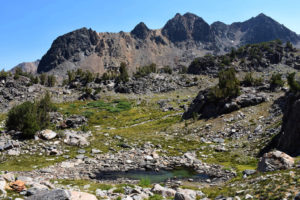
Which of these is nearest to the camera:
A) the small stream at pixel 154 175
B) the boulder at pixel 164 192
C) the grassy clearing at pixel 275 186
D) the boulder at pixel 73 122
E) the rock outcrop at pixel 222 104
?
the grassy clearing at pixel 275 186

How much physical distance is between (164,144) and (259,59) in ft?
519

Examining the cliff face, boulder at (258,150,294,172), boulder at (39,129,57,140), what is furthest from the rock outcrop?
boulder at (39,129,57,140)

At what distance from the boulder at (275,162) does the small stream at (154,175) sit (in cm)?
835

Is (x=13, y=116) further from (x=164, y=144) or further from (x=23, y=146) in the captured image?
(x=164, y=144)

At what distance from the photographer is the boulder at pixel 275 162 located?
18.0 meters

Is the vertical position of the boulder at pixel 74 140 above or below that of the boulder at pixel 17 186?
below

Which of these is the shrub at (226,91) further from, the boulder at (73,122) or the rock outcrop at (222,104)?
the boulder at (73,122)

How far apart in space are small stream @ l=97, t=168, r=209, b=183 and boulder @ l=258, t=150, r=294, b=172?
8.35 m

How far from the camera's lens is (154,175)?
26.8 meters

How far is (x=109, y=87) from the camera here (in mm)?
138625

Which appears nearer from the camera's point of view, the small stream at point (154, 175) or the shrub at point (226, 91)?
the small stream at point (154, 175)

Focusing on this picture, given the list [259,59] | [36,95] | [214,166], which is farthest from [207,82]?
[214,166]

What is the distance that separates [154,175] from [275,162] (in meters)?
14.0

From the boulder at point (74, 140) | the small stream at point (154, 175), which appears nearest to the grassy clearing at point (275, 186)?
the small stream at point (154, 175)
